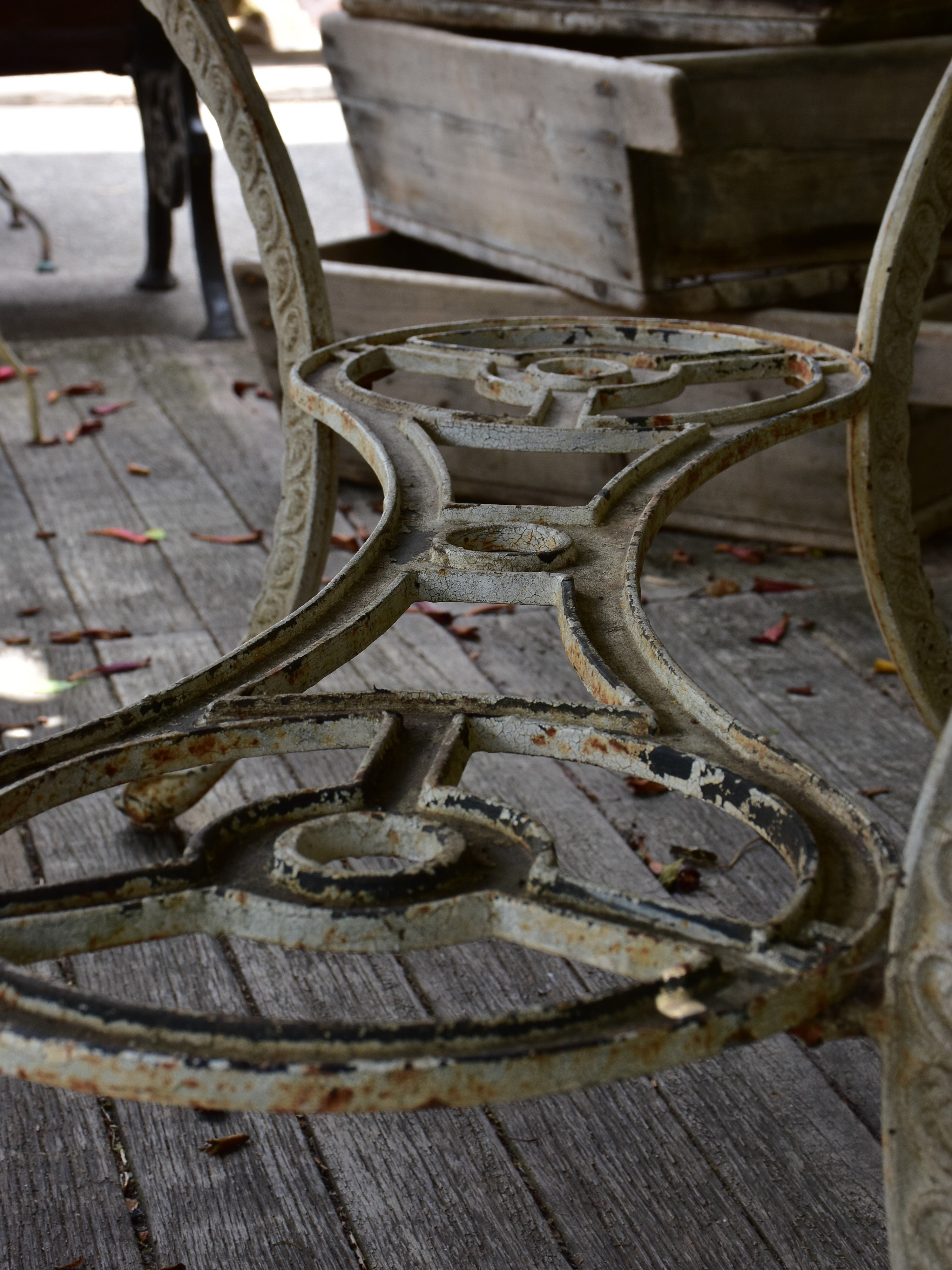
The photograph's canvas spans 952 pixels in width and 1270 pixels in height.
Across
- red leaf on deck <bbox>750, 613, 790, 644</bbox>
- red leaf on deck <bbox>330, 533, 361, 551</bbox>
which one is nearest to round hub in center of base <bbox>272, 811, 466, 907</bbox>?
red leaf on deck <bbox>750, 613, 790, 644</bbox>

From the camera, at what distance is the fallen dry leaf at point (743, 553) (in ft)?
8.48

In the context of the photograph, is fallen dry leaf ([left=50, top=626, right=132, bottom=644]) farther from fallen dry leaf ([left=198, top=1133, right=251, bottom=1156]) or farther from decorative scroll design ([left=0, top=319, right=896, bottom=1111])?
fallen dry leaf ([left=198, top=1133, right=251, bottom=1156])

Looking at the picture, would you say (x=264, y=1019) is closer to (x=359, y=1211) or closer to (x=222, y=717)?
(x=222, y=717)

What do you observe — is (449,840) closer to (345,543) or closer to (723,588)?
(723,588)

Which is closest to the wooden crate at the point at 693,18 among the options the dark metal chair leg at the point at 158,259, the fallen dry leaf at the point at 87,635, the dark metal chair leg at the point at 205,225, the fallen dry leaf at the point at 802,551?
the fallen dry leaf at the point at 802,551

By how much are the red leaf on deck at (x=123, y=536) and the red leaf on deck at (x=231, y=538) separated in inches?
3.6

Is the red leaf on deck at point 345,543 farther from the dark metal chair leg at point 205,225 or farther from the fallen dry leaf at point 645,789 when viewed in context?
the dark metal chair leg at point 205,225

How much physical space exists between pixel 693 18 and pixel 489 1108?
2.21 meters

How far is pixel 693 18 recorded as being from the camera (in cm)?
269

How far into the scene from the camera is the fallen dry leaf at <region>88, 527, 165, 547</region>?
107 inches

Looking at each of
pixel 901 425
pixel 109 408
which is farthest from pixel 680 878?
pixel 109 408

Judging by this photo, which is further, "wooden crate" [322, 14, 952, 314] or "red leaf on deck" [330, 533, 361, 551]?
"red leaf on deck" [330, 533, 361, 551]

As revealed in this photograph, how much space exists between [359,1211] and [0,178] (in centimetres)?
431

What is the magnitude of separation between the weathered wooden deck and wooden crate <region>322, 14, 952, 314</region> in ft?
2.02
